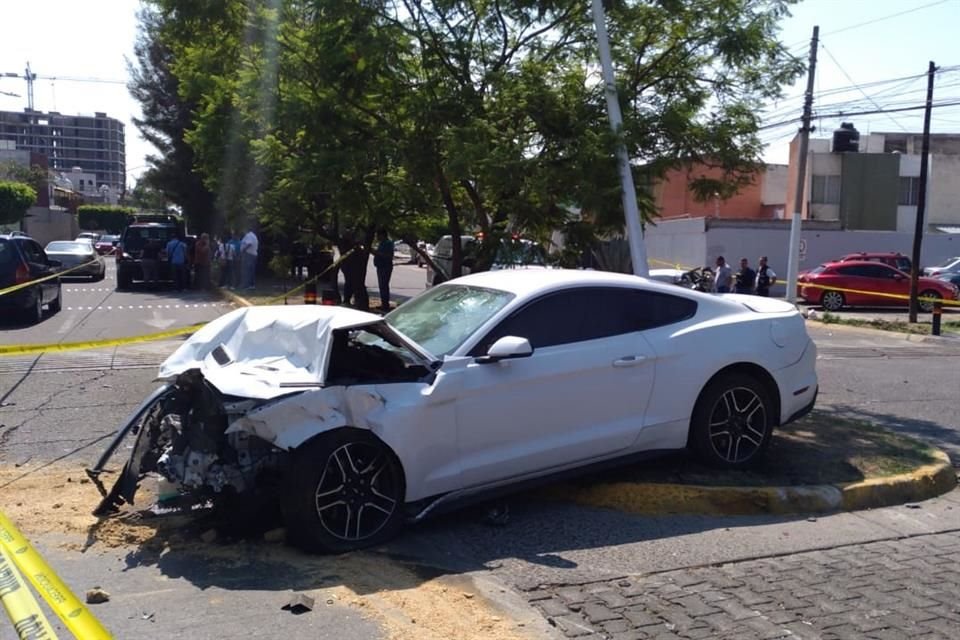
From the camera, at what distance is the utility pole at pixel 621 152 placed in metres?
10.1

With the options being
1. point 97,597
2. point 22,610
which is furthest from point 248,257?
point 22,610

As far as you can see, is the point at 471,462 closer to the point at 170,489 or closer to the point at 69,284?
the point at 170,489

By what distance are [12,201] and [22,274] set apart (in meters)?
41.8

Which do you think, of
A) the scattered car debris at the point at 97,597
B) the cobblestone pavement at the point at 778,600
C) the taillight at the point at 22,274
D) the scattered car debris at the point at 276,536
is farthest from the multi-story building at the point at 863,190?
the scattered car debris at the point at 97,597

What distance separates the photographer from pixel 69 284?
34.7 m

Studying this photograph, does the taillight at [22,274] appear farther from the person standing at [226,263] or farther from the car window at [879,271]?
the car window at [879,271]

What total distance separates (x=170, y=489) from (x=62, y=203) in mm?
102918

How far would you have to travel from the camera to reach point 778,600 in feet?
17.3

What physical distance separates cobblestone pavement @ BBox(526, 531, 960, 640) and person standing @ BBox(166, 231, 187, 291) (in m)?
26.4

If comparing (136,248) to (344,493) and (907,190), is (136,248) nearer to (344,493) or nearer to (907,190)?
(344,493)

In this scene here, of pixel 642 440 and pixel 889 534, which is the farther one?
pixel 642 440

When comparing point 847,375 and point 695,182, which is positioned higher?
point 695,182

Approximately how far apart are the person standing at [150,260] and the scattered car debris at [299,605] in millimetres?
26659

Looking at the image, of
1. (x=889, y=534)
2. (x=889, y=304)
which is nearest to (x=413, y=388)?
(x=889, y=534)
